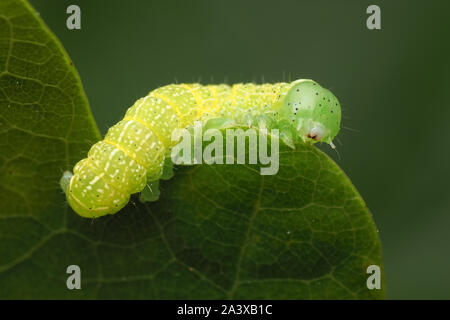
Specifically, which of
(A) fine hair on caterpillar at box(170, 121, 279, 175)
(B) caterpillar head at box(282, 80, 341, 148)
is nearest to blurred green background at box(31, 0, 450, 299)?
(B) caterpillar head at box(282, 80, 341, 148)

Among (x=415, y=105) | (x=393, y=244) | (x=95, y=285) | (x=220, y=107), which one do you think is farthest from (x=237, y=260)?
(x=415, y=105)

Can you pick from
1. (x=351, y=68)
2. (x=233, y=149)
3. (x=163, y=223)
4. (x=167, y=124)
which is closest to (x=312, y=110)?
(x=233, y=149)

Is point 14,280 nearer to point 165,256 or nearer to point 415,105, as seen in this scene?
point 165,256

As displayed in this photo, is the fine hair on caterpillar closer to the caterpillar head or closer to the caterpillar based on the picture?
the caterpillar

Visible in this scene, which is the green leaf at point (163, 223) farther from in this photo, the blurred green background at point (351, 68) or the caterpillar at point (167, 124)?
the blurred green background at point (351, 68)

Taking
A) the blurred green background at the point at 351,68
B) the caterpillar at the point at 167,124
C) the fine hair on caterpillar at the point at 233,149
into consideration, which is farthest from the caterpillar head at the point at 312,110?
the blurred green background at the point at 351,68

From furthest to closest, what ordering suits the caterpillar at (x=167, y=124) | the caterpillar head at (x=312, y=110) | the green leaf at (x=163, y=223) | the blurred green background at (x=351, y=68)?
1. the blurred green background at (x=351, y=68)
2. the caterpillar head at (x=312, y=110)
3. the caterpillar at (x=167, y=124)
4. the green leaf at (x=163, y=223)

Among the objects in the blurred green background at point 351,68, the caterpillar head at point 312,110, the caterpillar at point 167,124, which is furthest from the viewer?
the blurred green background at point 351,68
